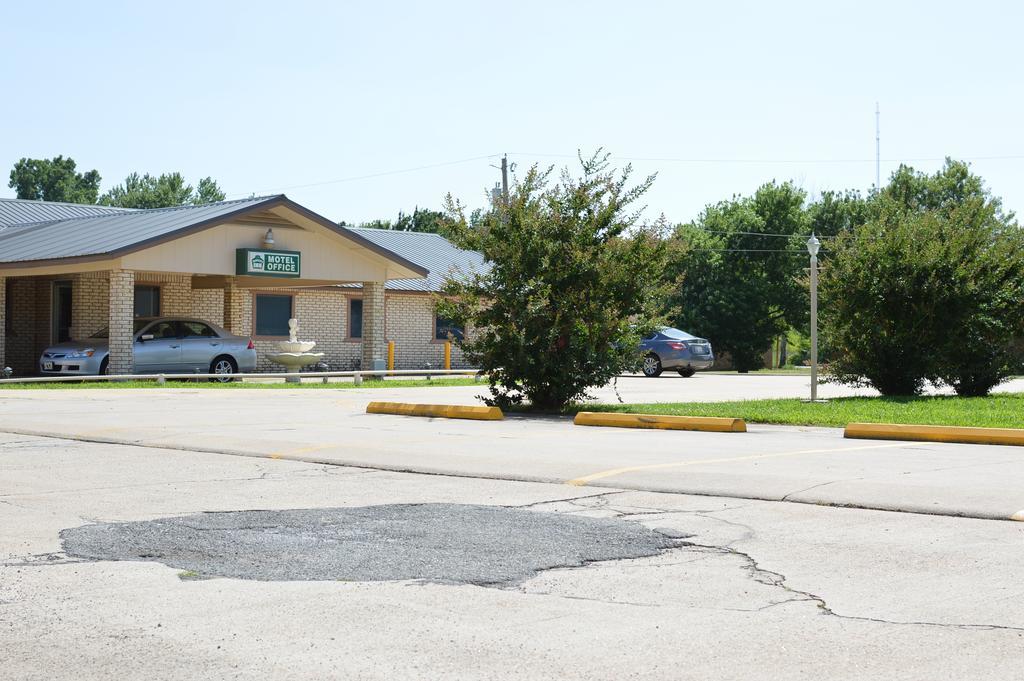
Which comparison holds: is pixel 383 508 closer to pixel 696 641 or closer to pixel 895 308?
pixel 696 641

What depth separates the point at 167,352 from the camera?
30312 mm

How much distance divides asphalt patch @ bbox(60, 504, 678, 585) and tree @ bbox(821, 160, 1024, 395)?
15.1 m

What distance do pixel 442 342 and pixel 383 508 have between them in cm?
3250

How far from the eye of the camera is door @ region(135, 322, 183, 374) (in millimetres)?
29984

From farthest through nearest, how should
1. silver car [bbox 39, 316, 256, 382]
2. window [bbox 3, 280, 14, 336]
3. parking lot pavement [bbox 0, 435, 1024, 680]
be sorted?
window [bbox 3, 280, 14, 336] < silver car [bbox 39, 316, 256, 382] < parking lot pavement [bbox 0, 435, 1024, 680]

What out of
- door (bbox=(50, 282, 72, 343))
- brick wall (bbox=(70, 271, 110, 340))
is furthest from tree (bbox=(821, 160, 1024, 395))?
door (bbox=(50, 282, 72, 343))

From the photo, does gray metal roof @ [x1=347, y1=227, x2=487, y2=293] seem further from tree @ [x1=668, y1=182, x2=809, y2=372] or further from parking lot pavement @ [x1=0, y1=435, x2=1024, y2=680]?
parking lot pavement @ [x1=0, y1=435, x2=1024, y2=680]

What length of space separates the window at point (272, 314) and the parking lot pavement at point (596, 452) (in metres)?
17.0

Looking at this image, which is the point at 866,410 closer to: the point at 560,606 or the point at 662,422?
the point at 662,422

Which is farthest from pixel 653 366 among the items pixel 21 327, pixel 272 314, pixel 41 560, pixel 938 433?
pixel 41 560

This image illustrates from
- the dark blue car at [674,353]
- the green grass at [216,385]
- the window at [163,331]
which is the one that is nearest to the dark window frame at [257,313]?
the window at [163,331]

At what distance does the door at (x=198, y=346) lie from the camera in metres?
Answer: 30.7

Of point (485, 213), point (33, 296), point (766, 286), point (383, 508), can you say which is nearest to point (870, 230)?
point (485, 213)

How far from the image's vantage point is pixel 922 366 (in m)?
22.3
